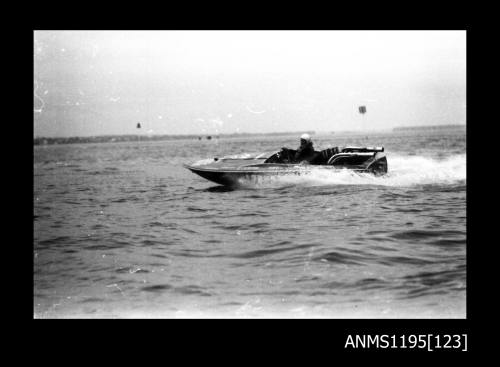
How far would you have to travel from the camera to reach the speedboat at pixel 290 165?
14328 millimetres

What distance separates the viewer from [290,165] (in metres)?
14.4

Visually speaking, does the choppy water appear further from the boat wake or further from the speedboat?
the speedboat

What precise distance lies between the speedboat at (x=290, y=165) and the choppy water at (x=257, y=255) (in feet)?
2.74

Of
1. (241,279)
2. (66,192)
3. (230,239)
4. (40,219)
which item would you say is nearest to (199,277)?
(241,279)

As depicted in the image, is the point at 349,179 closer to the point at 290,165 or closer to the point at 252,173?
the point at 290,165

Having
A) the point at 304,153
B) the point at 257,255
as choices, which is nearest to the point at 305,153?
the point at 304,153

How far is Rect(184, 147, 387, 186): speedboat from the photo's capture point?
14328 millimetres

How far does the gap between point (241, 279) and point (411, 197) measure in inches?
283

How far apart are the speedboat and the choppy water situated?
836 mm

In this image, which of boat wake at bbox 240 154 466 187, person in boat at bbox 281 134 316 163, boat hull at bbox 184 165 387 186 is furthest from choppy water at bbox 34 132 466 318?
person in boat at bbox 281 134 316 163

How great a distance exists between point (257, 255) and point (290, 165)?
6.71 meters

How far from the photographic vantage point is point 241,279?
23.3ft

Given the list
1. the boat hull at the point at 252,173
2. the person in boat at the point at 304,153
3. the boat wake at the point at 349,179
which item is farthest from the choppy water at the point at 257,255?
the person in boat at the point at 304,153

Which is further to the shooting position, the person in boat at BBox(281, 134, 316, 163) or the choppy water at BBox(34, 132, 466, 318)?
the person in boat at BBox(281, 134, 316, 163)
